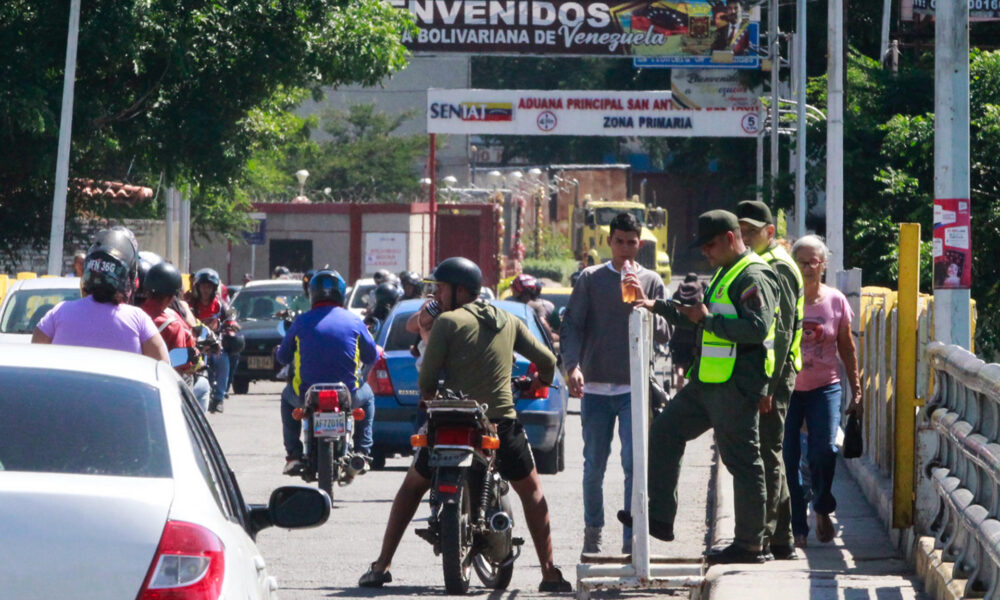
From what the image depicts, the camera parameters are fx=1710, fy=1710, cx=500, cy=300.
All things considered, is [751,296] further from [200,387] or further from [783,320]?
[200,387]

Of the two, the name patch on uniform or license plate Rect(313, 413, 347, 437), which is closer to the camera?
the name patch on uniform

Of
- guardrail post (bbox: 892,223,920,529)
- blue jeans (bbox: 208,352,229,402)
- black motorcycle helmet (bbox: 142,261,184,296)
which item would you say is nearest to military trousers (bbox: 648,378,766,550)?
guardrail post (bbox: 892,223,920,529)

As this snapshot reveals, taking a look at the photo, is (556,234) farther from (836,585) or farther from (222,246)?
(836,585)

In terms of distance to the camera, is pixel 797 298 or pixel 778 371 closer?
pixel 778 371

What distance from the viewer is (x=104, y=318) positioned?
7.70m

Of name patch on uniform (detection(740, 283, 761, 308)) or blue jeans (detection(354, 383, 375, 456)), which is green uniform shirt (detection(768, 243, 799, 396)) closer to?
name patch on uniform (detection(740, 283, 761, 308))

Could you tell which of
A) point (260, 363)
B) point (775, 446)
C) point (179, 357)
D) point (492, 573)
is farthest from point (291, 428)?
point (260, 363)

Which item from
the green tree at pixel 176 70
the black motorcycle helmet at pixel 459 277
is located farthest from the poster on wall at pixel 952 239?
the green tree at pixel 176 70

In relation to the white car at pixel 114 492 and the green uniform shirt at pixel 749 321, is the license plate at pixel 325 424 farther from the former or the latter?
the white car at pixel 114 492

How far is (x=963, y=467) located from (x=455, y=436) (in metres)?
2.25

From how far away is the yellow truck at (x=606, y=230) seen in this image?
6134 cm

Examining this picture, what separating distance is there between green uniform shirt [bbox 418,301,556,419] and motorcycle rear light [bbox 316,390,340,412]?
2.89 metres

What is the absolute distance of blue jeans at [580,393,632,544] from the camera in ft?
28.7

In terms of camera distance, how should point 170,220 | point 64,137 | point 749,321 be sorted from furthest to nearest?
point 170,220, point 64,137, point 749,321
